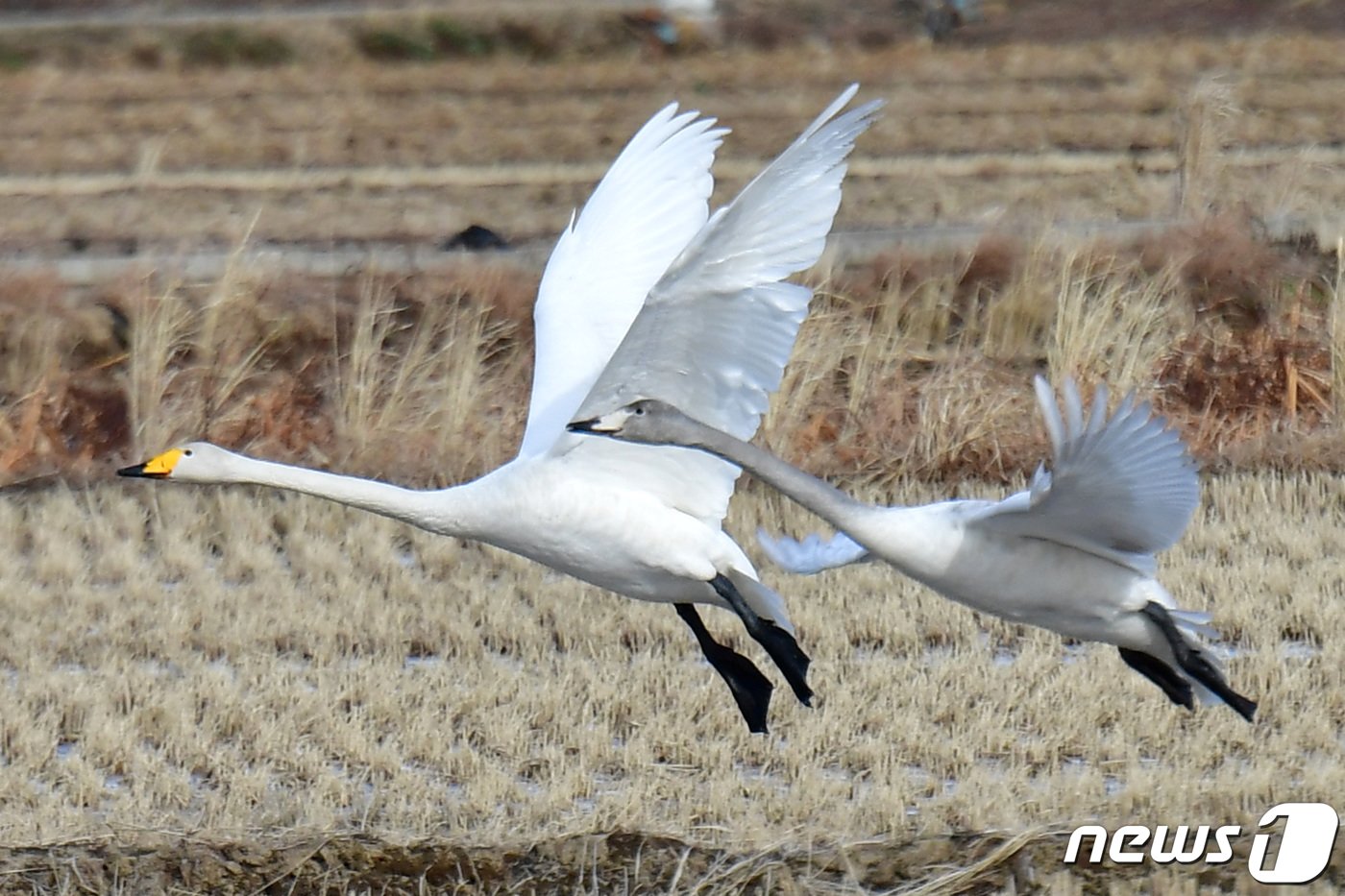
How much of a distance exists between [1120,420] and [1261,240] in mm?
8627

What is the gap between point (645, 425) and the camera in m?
5.67

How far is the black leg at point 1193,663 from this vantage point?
19.3ft

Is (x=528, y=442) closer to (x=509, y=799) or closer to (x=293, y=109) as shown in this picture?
(x=509, y=799)

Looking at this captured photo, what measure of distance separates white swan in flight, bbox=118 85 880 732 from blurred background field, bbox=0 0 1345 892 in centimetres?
64

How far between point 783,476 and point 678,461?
1.47m

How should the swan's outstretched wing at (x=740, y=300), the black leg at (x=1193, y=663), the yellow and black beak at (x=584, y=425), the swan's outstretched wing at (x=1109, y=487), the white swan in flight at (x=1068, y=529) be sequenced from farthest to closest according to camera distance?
the black leg at (x=1193, y=663)
the swan's outstretched wing at (x=740, y=300)
the yellow and black beak at (x=584, y=425)
the white swan in flight at (x=1068, y=529)
the swan's outstretched wing at (x=1109, y=487)

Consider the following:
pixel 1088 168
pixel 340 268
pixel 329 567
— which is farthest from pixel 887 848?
pixel 1088 168

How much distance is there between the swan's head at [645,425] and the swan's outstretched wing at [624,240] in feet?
5.04

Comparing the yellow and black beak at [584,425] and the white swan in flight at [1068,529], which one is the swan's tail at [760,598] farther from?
the yellow and black beak at [584,425]

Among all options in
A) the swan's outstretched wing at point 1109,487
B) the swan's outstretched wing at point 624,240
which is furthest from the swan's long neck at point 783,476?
the swan's outstretched wing at point 624,240

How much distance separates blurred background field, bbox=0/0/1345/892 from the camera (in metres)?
6.13

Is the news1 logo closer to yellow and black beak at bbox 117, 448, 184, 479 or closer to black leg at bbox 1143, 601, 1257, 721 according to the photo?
black leg at bbox 1143, 601, 1257, 721

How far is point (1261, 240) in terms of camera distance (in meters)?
13.2

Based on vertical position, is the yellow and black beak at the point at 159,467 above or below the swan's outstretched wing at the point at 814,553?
above
